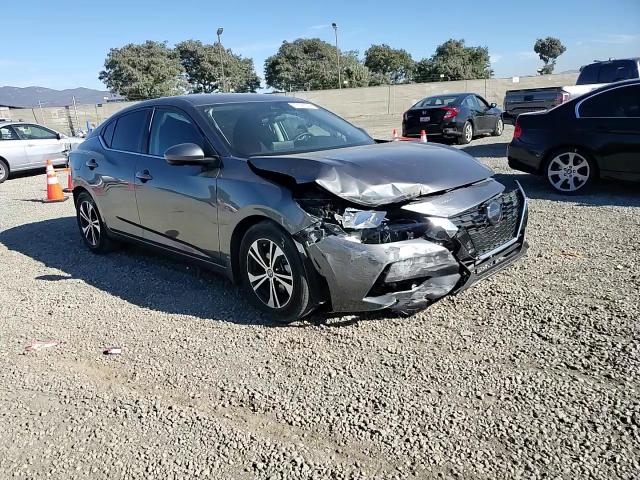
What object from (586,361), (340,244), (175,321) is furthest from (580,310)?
(175,321)

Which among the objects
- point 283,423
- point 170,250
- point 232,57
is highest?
point 232,57

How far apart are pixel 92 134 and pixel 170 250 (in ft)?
7.47

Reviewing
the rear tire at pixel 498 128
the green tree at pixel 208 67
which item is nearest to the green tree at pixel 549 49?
the green tree at pixel 208 67

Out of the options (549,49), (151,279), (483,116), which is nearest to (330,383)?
(151,279)

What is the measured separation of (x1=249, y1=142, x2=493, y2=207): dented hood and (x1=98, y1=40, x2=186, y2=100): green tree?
61488mm

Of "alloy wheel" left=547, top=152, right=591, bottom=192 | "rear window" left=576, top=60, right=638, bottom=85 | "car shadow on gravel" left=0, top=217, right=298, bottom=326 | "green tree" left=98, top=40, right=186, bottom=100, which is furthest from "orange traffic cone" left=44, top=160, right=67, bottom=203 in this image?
"green tree" left=98, top=40, right=186, bottom=100

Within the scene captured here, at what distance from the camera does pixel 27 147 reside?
45.6 feet

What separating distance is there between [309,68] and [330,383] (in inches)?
3067

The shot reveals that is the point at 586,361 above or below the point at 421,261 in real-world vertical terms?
below

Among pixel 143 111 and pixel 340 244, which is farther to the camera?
pixel 143 111

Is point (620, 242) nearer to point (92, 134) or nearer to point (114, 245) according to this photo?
point (114, 245)

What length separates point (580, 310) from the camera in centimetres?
385

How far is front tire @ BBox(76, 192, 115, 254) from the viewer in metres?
6.02

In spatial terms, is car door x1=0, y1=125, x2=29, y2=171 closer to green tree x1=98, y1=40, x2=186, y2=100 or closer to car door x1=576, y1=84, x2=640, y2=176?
car door x1=576, y1=84, x2=640, y2=176
